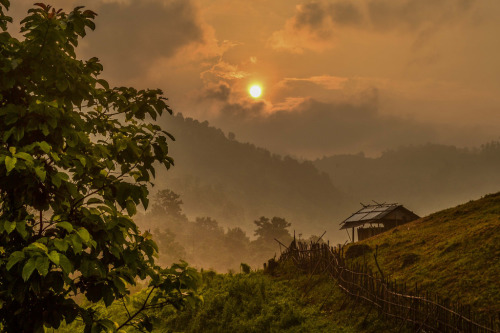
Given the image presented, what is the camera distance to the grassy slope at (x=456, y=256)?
1512 centimetres

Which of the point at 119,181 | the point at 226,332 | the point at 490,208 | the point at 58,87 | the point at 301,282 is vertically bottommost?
the point at 226,332

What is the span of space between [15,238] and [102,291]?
121 centimetres

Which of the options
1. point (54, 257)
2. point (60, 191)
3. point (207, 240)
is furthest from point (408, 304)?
point (207, 240)

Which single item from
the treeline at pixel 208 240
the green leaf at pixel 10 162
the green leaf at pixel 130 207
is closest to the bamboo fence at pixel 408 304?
the green leaf at pixel 130 207

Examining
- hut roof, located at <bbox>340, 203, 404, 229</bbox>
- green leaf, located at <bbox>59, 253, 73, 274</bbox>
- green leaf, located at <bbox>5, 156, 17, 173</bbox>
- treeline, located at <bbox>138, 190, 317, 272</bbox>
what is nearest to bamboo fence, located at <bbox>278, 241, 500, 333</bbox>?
green leaf, located at <bbox>59, 253, 73, 274</bbox>

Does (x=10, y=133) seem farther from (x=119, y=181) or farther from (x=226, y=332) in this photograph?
(x=226, y=332)

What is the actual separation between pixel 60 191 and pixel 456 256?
60.2 ft

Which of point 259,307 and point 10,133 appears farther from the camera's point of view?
point 259,307

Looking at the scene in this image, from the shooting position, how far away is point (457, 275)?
16844mm

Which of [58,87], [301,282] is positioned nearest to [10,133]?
[58,87]

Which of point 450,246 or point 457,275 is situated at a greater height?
point 450,246

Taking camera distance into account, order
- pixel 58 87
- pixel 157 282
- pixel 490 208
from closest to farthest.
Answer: pixel 58 87 < pixel 157 282 < pixel 490 208

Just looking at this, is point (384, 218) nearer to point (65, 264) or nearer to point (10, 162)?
point (65, 264)

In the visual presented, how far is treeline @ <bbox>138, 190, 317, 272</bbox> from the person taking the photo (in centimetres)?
10094
